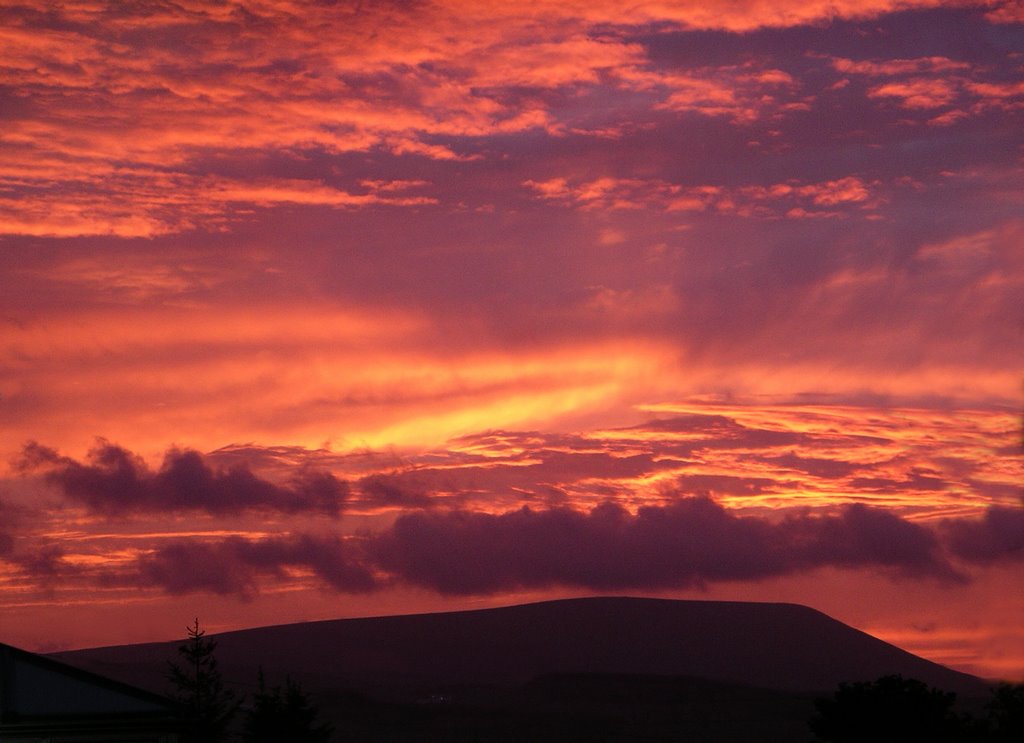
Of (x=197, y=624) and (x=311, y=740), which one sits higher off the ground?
(x=197, y=624)

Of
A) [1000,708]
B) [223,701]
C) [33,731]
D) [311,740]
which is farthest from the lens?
[223,701]

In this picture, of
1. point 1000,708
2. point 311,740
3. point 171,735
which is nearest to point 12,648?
point 171,735

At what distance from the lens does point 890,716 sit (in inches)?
3531

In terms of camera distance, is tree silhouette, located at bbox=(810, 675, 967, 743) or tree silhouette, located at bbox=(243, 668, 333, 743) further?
tree silhouette, located at bbox=(810, 675, 967, 743)

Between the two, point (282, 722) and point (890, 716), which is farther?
point (890, 716)

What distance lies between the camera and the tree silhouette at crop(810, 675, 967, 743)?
87.9 meters

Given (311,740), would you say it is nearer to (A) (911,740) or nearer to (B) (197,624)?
(B) (197,624)

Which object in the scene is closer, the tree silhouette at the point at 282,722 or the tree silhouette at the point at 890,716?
the tree silhouette at the point at 282,722

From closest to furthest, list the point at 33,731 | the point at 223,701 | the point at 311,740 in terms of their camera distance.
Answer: the point at 33,731 → the point at 311,740 → the point at 223,701

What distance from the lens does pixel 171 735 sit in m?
42.1

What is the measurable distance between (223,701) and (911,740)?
149 feet

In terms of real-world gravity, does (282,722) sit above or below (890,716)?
above

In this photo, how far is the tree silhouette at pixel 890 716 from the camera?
8794 centimetres

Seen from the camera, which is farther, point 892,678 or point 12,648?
point 892,678
